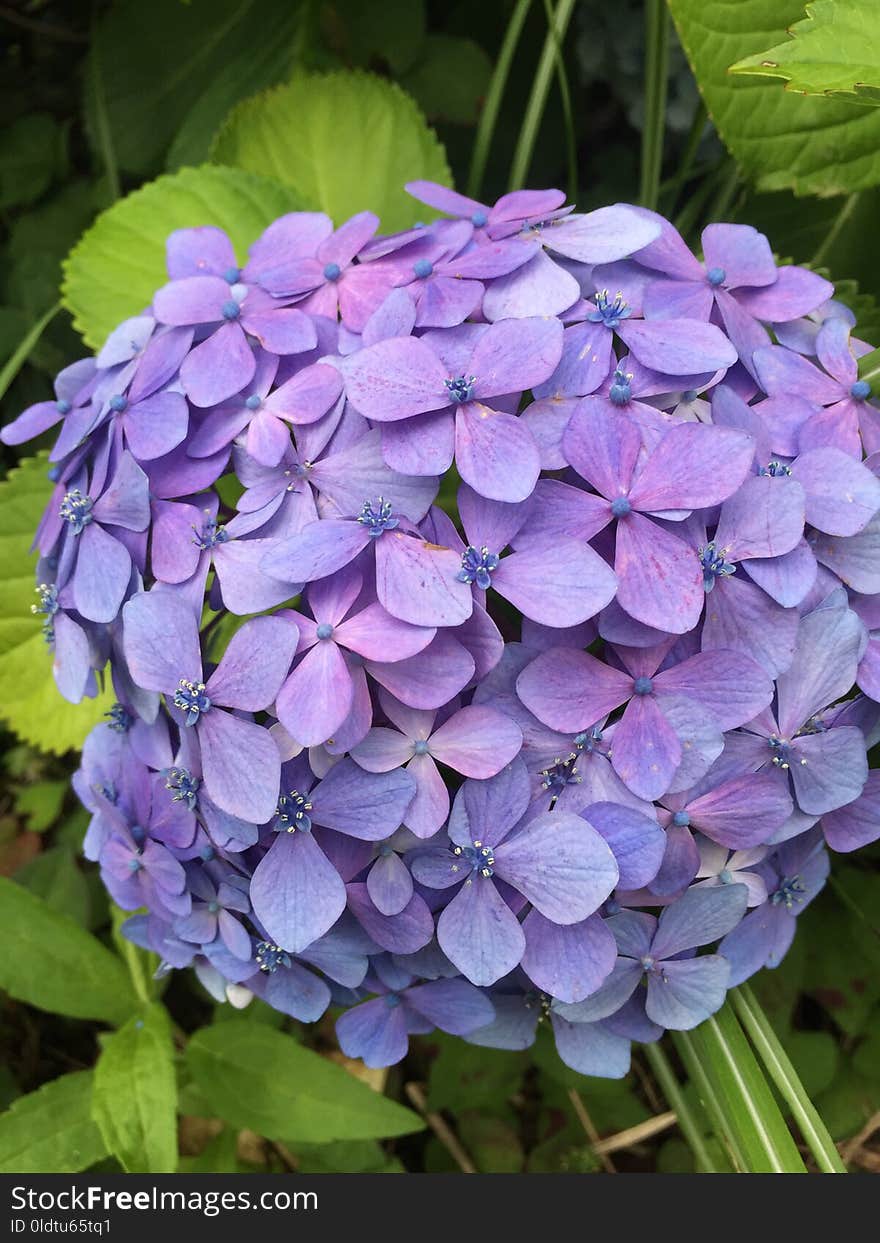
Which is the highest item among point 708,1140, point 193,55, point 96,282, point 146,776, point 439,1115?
point 193,55

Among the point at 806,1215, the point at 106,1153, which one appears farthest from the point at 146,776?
the point at 806,1215

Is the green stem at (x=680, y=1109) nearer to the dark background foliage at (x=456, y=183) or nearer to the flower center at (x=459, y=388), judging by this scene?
the dark background foliage at (x=456, y=183)

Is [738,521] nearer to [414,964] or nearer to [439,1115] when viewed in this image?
[414,964]

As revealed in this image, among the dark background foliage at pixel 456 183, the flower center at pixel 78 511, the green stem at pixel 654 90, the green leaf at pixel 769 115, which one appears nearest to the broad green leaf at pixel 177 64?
the dark background foliage at pixel 456 183

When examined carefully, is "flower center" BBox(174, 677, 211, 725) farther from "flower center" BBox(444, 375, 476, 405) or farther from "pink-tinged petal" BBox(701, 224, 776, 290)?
"pink-tinged petal" BBox(701, 224, 776, 290)

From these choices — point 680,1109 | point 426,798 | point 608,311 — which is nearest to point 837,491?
point 608,311

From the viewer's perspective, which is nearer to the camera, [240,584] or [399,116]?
[240,584]

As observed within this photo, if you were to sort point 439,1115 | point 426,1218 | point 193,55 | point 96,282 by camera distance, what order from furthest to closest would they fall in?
point 193,55, point 439,1115, point 96,282, point 426,1218

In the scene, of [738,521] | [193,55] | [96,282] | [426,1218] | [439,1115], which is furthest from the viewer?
[193,55]
